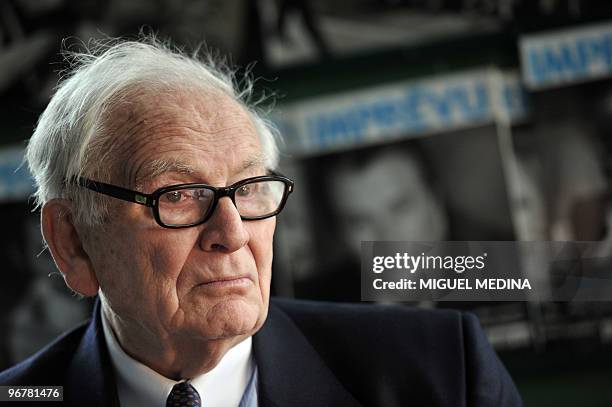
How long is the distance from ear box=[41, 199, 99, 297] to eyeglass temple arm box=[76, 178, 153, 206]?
0.18 ft

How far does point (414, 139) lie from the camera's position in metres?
2.06

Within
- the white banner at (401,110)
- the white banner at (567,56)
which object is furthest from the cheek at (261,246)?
the white banner at (567,56)

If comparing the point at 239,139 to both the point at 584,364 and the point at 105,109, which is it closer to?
the point at 105,109

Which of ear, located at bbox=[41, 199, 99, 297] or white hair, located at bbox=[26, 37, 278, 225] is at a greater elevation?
white hair, located at bbox=[26, 37, 278, 225]

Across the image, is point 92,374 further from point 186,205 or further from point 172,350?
point 186,205

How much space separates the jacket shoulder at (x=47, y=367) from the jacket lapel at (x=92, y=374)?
35 mm

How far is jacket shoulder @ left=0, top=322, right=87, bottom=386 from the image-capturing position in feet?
3.71

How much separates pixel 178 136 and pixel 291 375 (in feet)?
1.15

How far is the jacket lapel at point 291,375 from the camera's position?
3.35 feet

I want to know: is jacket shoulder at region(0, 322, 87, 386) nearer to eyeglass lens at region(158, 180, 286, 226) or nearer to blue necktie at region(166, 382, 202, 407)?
blue necktie at region(166, 382, 202, 407)

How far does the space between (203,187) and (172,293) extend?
0.43ft

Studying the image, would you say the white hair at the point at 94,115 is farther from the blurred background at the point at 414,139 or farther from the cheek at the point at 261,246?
the blurred background at the point at 414,139

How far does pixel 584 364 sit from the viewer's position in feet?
6.30

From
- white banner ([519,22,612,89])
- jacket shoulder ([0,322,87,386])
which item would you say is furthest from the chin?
white banner ([519,22,612,89])
